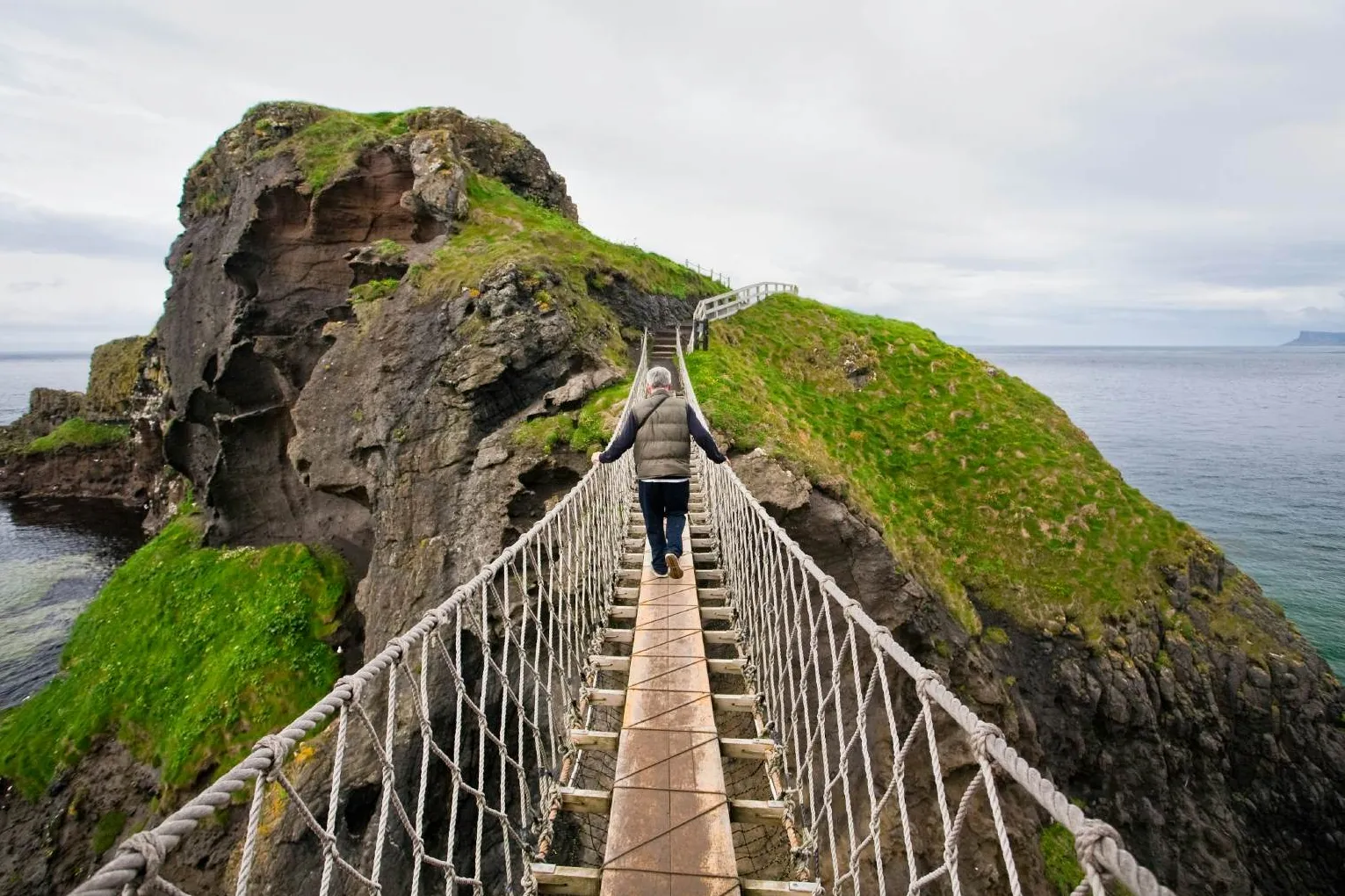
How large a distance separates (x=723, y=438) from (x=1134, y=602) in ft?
35.0

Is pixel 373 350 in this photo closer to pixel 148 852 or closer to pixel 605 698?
pixel 605 698

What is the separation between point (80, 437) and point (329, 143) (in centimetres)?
3322

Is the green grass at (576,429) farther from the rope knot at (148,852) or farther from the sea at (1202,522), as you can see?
the sea at (1202,522)

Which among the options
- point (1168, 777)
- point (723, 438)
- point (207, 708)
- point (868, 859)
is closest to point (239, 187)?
point (207, 708)

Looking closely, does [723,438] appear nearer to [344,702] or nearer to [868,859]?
[868,859]

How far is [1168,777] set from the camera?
1244cm

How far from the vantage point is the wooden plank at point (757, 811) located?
318 cm

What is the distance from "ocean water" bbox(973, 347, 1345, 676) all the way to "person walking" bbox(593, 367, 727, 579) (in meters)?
26.3

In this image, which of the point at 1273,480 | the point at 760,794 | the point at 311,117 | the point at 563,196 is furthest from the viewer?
the point at 1273,480

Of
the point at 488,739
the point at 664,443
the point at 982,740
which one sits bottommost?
the point at 488,739

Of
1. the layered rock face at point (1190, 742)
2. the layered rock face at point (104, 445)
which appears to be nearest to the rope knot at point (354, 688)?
the layered rock face at point (1190, 742)

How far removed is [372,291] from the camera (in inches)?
546

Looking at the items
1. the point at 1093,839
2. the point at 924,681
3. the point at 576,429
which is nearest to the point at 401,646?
the point at 924,681

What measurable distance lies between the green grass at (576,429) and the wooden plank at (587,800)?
6.88m
